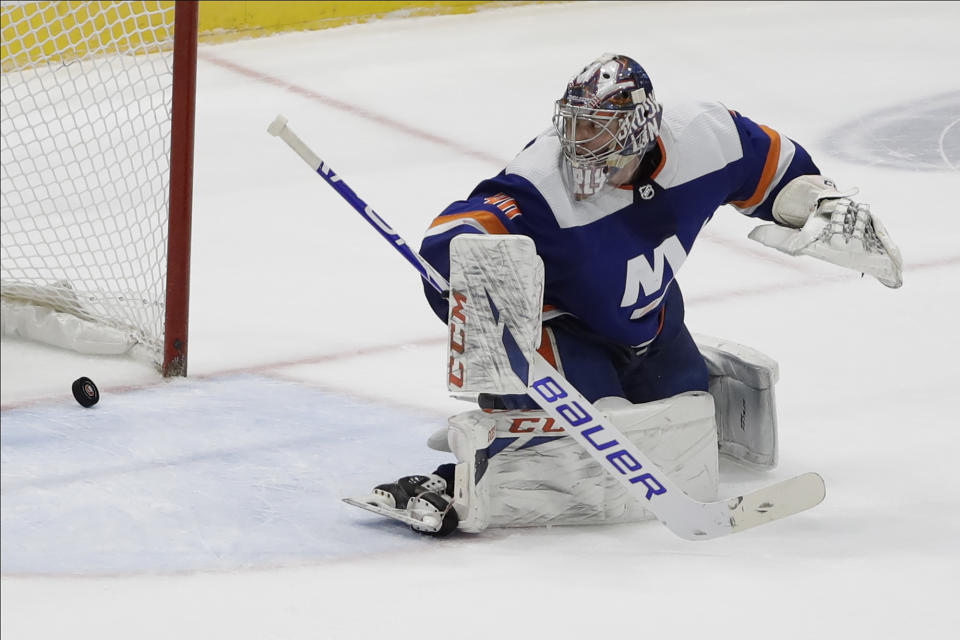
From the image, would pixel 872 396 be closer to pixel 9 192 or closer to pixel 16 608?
pixel 16 608

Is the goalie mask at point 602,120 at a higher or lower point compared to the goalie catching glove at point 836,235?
higher

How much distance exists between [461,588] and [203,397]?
1.14 m

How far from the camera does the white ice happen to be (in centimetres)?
257

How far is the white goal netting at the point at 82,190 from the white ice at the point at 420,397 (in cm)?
15

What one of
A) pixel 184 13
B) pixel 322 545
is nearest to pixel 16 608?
pixel 322 545

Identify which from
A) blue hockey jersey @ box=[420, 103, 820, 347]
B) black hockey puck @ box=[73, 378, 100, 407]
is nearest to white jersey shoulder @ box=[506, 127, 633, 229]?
blue hockey jersey @ box=[420, 103, 820, 347]

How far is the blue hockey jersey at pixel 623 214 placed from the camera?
2.82 meters

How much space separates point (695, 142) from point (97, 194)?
2.13 m

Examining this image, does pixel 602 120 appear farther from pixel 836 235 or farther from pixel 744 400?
pixel 744 400

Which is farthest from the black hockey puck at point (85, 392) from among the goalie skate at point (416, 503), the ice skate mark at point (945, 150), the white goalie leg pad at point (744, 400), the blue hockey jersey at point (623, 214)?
the ice skate mark at point (945, 150)

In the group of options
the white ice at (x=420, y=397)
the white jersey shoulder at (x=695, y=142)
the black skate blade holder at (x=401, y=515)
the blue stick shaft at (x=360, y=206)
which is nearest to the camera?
the white ice at (x=420, y=397)

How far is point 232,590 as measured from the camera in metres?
2.60

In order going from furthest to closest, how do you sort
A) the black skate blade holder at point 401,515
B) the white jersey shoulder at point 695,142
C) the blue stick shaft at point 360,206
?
the white jersey shoulder at point 695,142 < the black skate blade holder at point 401,515 < the blue stick shaft at point 360,206

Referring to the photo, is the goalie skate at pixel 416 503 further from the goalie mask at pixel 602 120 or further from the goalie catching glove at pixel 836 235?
the goalie catching glove at pixel 836 235
